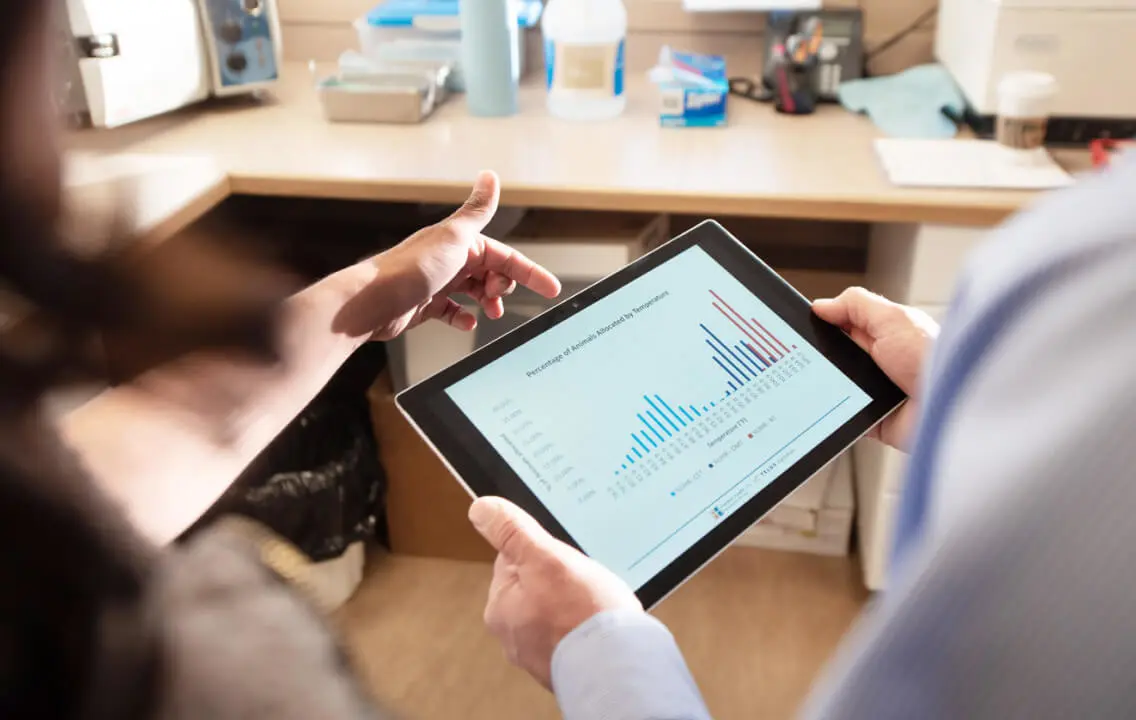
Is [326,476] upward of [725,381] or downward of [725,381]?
downward

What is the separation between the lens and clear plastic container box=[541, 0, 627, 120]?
1.51 metres

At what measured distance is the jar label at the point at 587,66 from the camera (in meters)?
1.50

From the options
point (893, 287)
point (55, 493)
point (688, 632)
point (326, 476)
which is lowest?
point (688, 632)

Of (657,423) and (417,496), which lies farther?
(417,496)

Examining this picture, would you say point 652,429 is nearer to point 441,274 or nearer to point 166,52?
point 441,274

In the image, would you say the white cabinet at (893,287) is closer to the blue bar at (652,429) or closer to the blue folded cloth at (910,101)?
the blue folded cloth at (910,101)

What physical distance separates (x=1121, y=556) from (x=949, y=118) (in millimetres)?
1386

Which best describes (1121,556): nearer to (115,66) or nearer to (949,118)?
(949,118)

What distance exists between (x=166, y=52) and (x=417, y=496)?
2.80 feet

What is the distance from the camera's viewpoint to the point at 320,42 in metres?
1.93

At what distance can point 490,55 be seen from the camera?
4.98ft

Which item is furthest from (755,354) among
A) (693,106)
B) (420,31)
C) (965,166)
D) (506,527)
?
(420,31)

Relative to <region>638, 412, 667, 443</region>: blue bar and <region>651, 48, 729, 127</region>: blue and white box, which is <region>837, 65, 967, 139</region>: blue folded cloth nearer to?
<region>651, 48, 729, 127</region>: blue and white box

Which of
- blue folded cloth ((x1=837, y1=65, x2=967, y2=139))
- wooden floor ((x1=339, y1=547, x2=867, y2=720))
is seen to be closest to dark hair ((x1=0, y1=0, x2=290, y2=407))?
wooden floor ((x1=339, y1=547, x2=867, y2=720))
